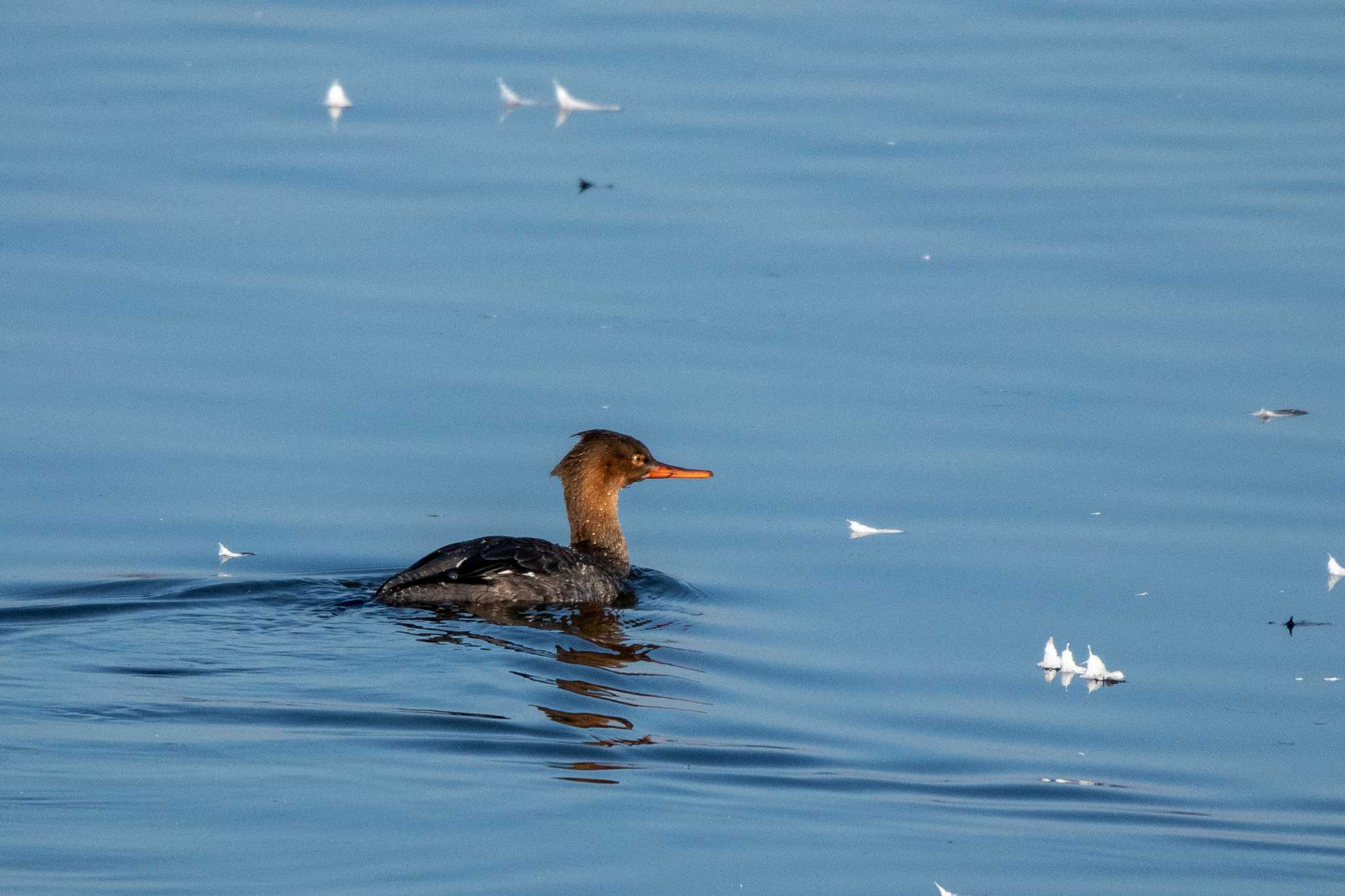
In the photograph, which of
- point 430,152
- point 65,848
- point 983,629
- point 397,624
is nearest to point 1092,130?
point 430,152

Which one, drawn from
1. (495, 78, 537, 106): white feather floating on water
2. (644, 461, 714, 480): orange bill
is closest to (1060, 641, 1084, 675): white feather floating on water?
(644, 461, 714, 480): orange bill

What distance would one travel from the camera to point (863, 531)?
11102mm

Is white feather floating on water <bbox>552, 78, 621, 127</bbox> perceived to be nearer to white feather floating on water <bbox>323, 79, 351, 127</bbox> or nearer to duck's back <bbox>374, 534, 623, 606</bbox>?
white feather floating on water <bbox>323, 79, 351, 127</bbox>

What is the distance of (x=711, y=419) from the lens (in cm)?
1231

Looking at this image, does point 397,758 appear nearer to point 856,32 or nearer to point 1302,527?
point 1302,527

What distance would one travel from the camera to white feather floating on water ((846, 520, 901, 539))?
11.1 metres

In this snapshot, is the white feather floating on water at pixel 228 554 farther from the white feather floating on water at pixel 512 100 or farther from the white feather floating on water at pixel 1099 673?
the white feather floating on water at pixel 512 100

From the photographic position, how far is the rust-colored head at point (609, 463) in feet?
38.3

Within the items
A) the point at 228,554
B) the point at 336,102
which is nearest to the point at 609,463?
the point at 228,554

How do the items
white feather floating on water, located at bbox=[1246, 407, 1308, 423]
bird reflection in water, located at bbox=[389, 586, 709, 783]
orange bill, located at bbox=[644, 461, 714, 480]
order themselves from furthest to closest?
white feather floating on water, located at bbox=[1246, 407, 1308, 423] < orange bill, located at bbox=[644, 461, 714, 480] < bird reflection in water, located at bbox=[389, 586, 709, 783]

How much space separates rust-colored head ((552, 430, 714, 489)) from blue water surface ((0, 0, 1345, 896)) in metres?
0.43

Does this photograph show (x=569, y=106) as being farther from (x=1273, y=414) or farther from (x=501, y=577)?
(x=501, y=577)

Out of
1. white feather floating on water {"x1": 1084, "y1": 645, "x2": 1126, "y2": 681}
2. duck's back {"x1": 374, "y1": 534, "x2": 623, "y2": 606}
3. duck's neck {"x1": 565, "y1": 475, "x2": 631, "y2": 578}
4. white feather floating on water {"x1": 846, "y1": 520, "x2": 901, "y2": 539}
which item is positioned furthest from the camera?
duck's neck {"x1": 565, "y1": 475, "x2": 631, "y2": 578}

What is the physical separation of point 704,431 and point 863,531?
154 centimetres
